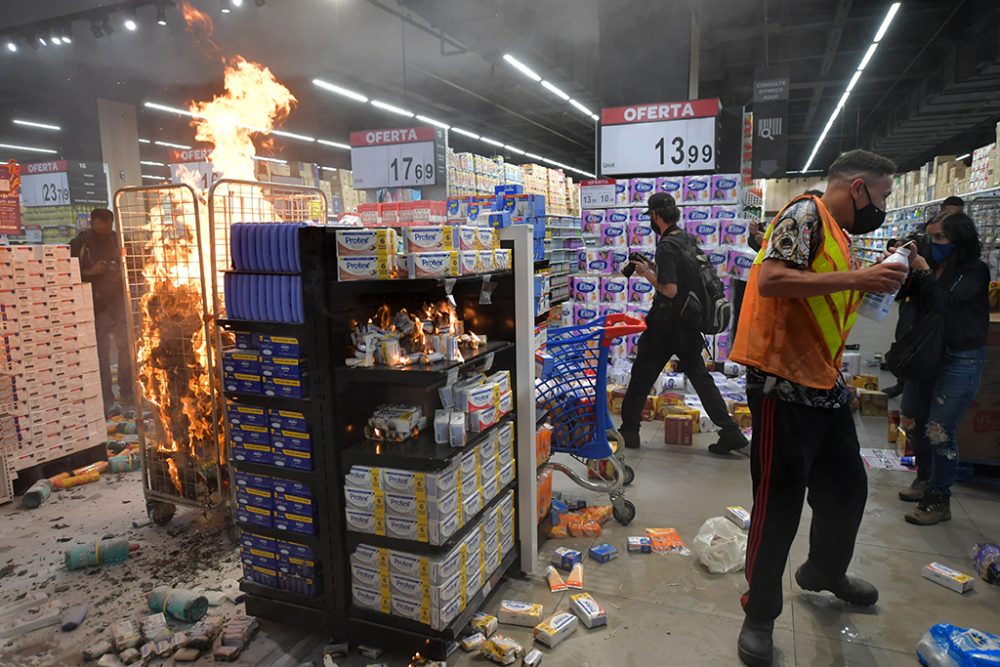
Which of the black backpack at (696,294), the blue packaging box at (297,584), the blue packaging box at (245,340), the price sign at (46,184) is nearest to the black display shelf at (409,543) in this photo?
the blue packaging box at (297,584)

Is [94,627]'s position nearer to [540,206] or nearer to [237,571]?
[237,571]

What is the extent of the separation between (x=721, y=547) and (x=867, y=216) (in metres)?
1.86

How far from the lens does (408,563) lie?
2.58 metres

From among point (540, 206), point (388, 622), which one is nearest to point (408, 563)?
point (388, 622)

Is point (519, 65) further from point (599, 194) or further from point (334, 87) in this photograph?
point (599, 194)

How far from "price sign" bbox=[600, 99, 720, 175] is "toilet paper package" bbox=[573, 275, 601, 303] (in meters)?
1.50

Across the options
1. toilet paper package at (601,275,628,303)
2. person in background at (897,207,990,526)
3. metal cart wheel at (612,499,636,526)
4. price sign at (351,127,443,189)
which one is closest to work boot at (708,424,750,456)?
person in background at (897,207,990,526)

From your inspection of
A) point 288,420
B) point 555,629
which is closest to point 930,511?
point 555,629

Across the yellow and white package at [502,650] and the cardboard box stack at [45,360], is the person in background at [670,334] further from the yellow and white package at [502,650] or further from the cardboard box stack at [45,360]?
the cardboard box stack at [45,360]

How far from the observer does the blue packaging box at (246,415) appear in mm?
2770

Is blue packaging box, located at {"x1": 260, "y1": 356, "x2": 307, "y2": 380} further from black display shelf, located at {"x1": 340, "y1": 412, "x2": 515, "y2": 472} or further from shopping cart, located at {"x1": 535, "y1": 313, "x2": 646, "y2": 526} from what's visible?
shopping cart, located at {"x1": 535, "y1": 313, "x2": 646, "y2": 526}

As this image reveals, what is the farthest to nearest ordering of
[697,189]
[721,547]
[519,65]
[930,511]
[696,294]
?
[519,65] < [697,189] < [696,294] < [930,511] < [721,547]

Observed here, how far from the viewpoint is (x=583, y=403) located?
3738 millimetres

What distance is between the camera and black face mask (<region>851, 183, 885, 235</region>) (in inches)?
98.4
